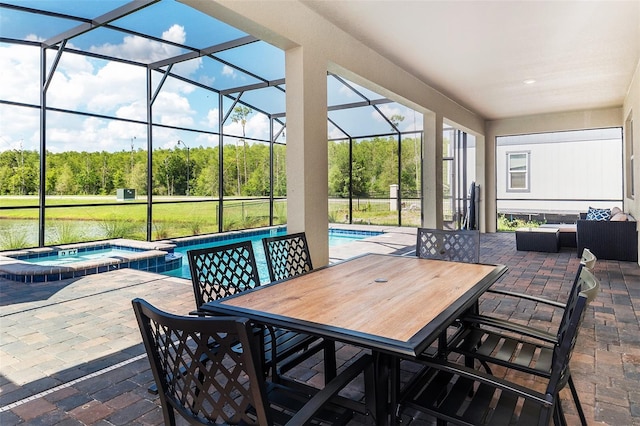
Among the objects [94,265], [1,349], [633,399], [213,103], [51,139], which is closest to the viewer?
[633,399]

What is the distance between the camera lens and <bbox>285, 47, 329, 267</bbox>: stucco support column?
11.7 ft

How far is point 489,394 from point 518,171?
1143 centimetres

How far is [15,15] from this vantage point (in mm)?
5402

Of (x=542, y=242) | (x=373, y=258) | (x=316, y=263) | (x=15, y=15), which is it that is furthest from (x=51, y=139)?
(x=542, y=242)

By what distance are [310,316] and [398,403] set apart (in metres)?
0.49

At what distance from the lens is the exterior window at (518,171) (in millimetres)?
11469

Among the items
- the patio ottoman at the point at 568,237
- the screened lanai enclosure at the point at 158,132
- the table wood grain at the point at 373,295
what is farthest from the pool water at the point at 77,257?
the patio ottoman at the point at 568,237

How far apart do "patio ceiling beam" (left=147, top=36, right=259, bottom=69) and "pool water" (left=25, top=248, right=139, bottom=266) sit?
371 centimetres

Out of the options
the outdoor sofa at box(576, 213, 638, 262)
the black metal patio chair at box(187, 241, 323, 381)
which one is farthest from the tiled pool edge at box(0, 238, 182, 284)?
the outdoor sofa at box(576, 213, 638, 262)

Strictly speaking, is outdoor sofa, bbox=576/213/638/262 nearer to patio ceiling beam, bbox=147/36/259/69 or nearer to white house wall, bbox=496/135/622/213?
white house wall, bbox=496/135/622/213

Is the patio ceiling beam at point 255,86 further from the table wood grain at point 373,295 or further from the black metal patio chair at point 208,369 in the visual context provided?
the black metal patio chair at point 208,369

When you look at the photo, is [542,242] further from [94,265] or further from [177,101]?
[177,101]

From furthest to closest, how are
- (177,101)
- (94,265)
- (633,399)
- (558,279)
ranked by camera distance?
(177,101) → (94,265) → (558,279) → (633,399)

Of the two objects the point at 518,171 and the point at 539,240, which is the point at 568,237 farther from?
the point at 518,171
